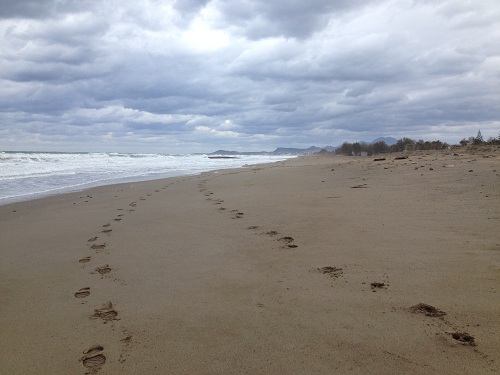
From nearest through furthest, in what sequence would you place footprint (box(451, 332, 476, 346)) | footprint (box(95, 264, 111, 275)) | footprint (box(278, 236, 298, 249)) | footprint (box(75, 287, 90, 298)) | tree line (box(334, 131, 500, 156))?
1. footprint (box(451, 332, 476, 346))
2. footprint (box(75, 287, 90, 298))
3. footprint (box(95, 264, 111, 275))
4. footprint (box(278, 236, 298, 249))
5. tree line (box(334, 131, 500, 156))

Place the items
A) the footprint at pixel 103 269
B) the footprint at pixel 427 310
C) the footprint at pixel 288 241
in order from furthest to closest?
the footprint at pixel 288 241, the footprint at pixel 103 269, the footprint at pixel 427 310

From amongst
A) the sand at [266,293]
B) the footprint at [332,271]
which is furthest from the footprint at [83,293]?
the footprint at [332,271]

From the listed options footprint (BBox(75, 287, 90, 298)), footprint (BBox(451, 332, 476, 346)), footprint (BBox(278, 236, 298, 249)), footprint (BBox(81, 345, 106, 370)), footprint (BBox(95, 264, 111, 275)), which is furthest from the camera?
footprint (BBox(278, 236, 298, 249))

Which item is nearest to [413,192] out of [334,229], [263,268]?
[334,229]

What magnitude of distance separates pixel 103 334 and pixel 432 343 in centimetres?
215

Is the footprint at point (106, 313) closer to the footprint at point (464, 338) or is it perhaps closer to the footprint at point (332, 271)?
the footprint at point (332, 271)

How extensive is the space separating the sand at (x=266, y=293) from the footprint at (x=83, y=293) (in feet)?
0.08

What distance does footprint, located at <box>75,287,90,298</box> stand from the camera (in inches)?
130

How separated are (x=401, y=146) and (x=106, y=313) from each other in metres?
37.9

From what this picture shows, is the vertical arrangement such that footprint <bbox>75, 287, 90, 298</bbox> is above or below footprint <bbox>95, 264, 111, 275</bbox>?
below

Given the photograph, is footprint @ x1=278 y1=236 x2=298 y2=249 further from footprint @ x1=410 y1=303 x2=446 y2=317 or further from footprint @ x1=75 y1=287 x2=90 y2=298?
footprint @ x1=75 y1=287 x2=90 y2=298

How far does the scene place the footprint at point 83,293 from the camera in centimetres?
330

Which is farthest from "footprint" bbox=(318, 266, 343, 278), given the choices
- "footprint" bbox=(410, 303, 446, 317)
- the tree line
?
the tree line

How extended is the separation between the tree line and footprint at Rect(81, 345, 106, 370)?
83.5 feet
